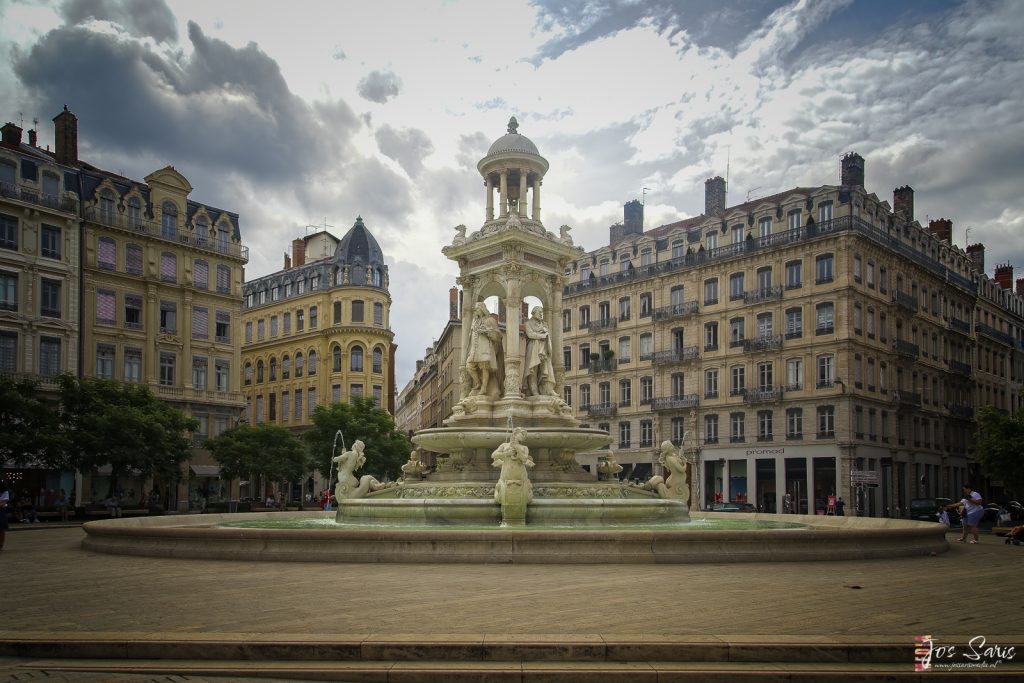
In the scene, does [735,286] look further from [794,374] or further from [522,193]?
[522,193]

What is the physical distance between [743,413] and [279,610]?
5189 cm

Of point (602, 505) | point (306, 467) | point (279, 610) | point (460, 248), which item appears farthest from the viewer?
point (306, 467)

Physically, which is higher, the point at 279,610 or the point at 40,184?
the point at 40,184

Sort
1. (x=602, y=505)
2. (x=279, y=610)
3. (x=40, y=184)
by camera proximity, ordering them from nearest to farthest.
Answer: (x=279, y=610), (x=602, y=505), (x=40, y=184)

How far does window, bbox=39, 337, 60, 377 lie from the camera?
49594 millimetres

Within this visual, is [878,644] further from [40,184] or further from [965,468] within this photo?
[965,468]

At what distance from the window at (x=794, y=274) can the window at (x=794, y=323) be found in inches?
61.1

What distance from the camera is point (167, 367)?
5709 centimetres

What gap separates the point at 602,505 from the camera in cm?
1767

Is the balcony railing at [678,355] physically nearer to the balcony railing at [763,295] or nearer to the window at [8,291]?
the balcony railing at [763,295]

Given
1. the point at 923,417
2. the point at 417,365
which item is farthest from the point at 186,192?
the point at 417,365

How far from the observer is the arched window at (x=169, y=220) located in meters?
57.8

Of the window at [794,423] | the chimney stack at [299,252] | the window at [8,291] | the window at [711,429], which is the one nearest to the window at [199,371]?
the window at [8,291]

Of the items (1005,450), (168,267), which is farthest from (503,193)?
(168,267)
